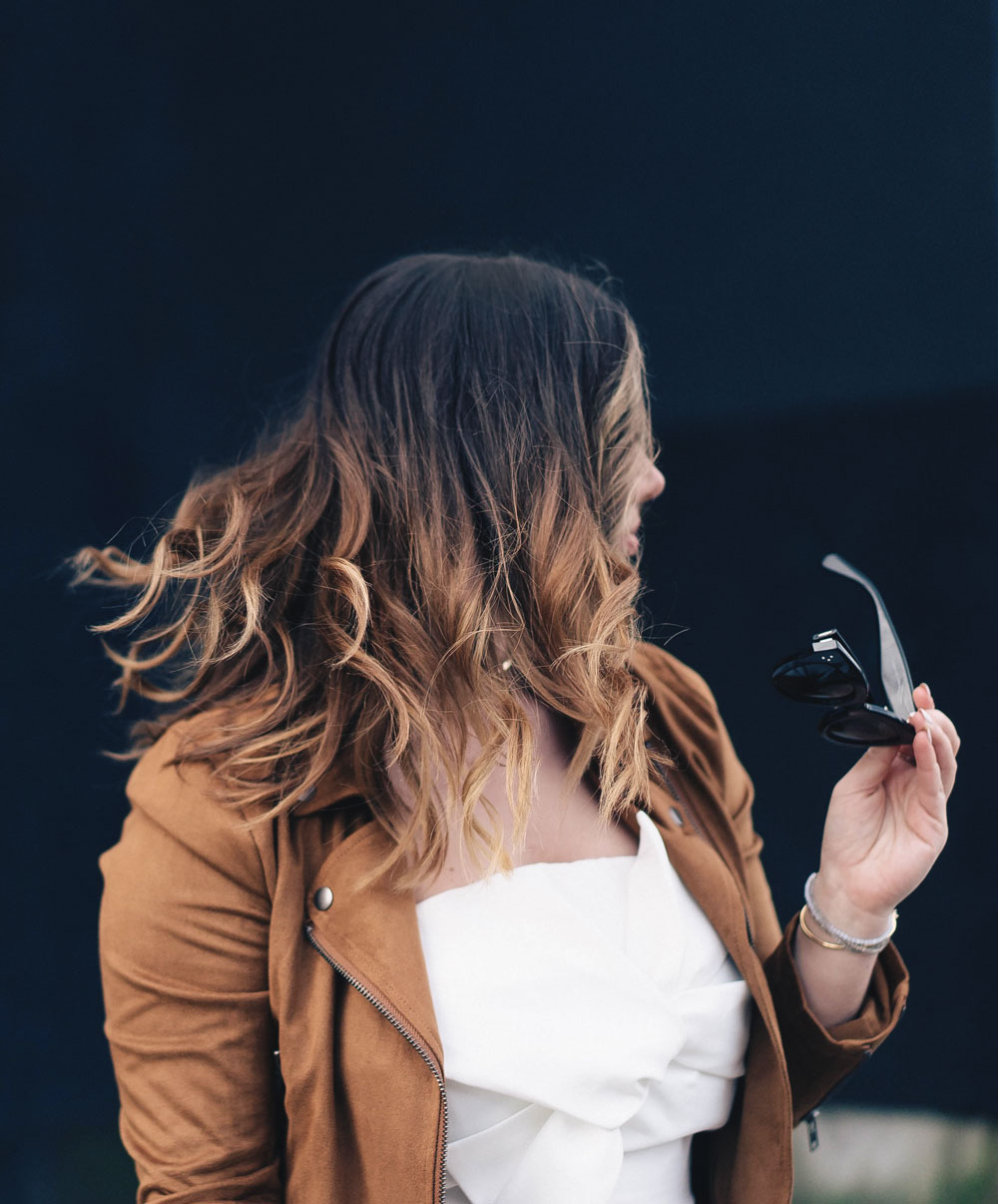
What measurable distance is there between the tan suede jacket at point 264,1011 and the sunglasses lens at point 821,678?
0.51 m

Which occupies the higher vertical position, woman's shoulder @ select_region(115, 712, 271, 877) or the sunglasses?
the sunglasses

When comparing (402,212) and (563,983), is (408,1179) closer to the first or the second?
(563,983)

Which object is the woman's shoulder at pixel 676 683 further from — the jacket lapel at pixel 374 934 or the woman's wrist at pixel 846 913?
the jacket lapel at pixel 374 934

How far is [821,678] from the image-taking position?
1316 mm

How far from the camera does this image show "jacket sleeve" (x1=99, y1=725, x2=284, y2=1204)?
4.53 feet

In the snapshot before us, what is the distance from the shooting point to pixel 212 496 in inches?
65.5

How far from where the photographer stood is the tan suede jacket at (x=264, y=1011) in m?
1.37

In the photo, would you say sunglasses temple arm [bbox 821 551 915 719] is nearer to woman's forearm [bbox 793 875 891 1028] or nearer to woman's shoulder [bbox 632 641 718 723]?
woman's forearm [bbox 793 875 891 1028]

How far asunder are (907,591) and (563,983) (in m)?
1.39

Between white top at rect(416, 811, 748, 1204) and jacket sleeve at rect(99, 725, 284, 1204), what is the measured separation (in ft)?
0.86

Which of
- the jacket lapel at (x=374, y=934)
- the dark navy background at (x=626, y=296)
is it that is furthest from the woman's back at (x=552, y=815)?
the dark navy background at (x=626, y=296)

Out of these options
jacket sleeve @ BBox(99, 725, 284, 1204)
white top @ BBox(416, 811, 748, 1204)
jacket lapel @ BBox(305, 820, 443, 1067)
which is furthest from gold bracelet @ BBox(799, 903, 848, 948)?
jacket sleeve @ BBox(99, 725, 284, 1204)

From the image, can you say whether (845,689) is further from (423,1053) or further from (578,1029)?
(423,1053)

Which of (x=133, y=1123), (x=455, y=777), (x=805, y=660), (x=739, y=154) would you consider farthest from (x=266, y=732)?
(x=739, y=154)
